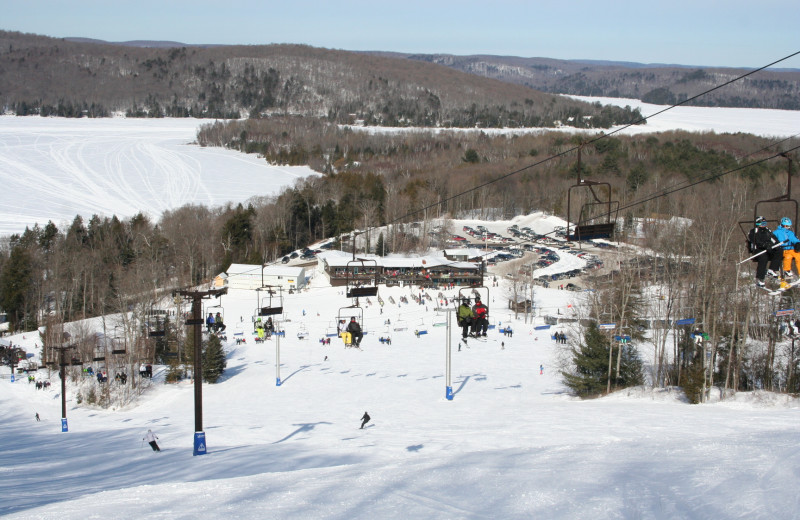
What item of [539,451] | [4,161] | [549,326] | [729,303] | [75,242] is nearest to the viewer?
[539,451]

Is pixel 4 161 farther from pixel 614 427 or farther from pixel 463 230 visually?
pixel 614 427

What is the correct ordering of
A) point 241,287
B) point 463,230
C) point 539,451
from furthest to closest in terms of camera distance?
point 463,230 → point 241,287 → point 539,451

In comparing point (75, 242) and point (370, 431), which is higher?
point (75, 242)

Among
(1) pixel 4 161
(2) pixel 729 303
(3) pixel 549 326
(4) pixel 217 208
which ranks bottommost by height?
(3) pixel 549 326

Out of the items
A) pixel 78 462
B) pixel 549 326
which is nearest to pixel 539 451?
pixel 78 462

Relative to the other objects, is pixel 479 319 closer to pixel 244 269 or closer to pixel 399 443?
pixel 399 443

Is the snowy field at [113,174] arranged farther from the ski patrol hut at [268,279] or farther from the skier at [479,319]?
the skier at [479,319]
